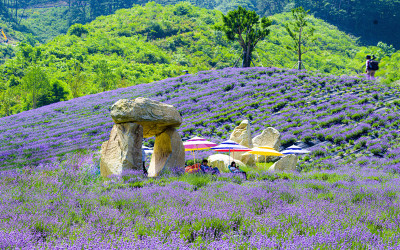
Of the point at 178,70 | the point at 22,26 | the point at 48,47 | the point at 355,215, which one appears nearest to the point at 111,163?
the point at 355,215

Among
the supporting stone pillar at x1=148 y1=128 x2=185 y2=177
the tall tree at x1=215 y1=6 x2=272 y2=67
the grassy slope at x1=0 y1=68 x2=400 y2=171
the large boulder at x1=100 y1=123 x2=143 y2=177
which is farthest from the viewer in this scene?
the tall tree at x1=215 y1=6 x2=272 y2=67

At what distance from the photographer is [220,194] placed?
622 centimetres

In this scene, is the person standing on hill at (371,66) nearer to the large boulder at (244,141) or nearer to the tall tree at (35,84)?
the large boulder at (244,141)

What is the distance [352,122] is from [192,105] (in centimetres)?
1137

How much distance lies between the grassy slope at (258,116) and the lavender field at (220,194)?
0.10 metres

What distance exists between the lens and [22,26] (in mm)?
115000

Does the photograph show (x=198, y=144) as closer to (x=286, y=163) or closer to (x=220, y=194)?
(x=286, y=163)

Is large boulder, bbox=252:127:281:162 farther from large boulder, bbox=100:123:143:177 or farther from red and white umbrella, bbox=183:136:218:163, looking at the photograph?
large boulder, bbox=100:123:143:177

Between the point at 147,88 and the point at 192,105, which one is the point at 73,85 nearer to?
the point at 147,88

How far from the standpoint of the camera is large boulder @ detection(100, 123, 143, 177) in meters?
9.27

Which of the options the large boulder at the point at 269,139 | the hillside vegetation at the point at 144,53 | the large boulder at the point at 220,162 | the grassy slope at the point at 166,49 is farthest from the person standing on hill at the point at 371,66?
the grassy slope at the point at 166,49

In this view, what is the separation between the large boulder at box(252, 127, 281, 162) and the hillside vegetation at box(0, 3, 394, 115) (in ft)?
102

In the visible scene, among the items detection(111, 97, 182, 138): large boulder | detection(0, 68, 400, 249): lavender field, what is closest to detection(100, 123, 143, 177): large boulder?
detection(111, 97, 182, 138): large boulder

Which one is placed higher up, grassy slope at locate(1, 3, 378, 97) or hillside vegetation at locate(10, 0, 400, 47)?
hillside vegetation at locate(10, 0, 400, 47)
